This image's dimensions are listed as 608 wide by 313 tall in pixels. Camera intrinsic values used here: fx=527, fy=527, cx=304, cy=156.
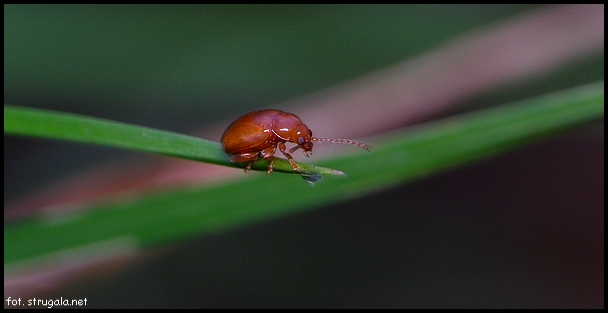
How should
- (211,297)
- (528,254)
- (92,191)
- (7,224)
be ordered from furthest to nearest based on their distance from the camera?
(528,254) → (211,297) → (92,191) → (7,224)

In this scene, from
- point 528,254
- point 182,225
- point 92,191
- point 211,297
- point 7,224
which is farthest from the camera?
point 528,254

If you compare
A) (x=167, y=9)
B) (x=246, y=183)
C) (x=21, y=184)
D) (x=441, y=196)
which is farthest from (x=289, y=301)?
(x=167, y=9)

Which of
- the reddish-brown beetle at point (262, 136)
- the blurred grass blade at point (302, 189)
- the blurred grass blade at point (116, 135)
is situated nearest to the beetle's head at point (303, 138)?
the reddish-brown beetle at point (262, 136)

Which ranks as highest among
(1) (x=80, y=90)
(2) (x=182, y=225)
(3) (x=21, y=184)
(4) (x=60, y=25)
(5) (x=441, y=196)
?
(4) (x=60, y=25)

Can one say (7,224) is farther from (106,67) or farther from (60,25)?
(60,25)

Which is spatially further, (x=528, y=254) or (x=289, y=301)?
(x=528, y=254)

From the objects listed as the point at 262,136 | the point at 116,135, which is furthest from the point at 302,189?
the point at 116,135
